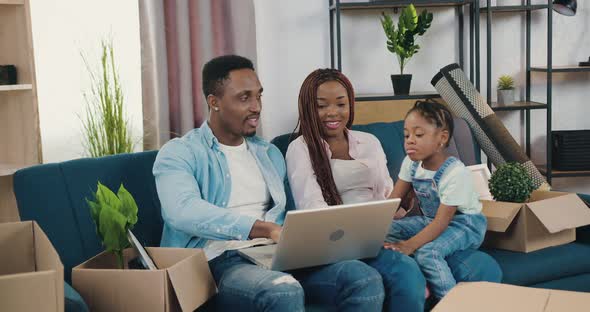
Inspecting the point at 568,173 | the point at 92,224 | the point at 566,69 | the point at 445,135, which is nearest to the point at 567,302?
the point at 445,135

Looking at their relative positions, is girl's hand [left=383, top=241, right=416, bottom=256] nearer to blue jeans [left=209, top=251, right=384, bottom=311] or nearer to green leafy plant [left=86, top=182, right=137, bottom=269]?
blue jeans [left=209, top=251, right=384, bottom=311]

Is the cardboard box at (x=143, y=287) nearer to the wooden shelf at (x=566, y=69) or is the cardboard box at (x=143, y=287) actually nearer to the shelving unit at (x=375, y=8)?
the shelving unit at (x=375, y=8)

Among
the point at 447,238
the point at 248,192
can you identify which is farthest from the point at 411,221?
the point at 248,192

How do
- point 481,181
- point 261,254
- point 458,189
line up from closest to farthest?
point 261,254 < point 458,189 < point 481,181

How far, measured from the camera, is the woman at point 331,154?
239cm

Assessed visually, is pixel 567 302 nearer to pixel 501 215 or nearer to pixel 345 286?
pixel 345 286

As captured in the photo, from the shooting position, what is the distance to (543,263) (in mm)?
2508

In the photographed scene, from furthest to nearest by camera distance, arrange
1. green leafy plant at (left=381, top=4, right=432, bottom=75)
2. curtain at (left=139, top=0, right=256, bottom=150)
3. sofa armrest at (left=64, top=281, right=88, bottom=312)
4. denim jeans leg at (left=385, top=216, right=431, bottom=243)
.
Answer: green leafy plant at (left=381, top=4, right=432, bottom=75) → curtain at (left=139, top=0, right=256, bottom=150) → denim jeans leg at (left=385, top=216, right=431, bottom=243) → sofa armrest at (left=64, top=281, right=88, bottom=312)

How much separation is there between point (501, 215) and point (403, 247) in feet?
1.32

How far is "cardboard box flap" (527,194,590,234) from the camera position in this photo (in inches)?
98.1

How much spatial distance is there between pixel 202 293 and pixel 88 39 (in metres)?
1.99

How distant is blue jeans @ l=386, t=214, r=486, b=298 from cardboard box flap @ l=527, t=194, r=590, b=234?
210 mm

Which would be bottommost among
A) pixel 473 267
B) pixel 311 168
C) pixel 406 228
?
pixel 473 267

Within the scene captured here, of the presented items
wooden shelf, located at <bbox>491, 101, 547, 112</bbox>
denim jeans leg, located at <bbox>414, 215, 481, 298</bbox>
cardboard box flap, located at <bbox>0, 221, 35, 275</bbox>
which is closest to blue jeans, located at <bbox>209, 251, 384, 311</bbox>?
denim jeans leg, located at <bbox>414, 215, 481, 298</bbox>
